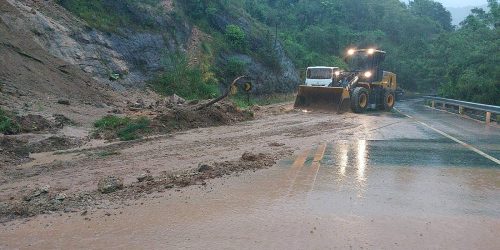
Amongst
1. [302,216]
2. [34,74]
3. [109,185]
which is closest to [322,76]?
[34,74]

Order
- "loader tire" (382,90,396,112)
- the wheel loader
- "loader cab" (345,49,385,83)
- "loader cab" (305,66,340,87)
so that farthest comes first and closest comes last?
1. "loader tire" (382,90,396,112)
2. "loader cab" (305,66,340,87)
3. "loader cab" (345,49,385,83)
4. the wheel loader

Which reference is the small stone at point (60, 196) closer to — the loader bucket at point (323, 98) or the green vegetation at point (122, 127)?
the green vegetation at point (122, 127)

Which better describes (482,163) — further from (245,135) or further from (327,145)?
(245,135)

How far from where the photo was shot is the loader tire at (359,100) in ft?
73.7

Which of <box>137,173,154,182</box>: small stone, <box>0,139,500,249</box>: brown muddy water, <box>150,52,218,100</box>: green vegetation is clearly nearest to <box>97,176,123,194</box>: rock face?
<box>137,173,154,182</box>: small stone

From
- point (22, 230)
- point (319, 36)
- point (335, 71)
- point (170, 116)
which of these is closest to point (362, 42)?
point (319, 36)

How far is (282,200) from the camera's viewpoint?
246 inches

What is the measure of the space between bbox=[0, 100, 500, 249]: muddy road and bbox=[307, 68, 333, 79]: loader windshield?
14.3m

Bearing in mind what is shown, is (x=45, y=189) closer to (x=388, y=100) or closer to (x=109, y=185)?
(x=109, y=185)

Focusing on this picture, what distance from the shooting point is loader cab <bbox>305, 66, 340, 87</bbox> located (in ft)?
82.7

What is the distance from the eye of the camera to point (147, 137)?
12125 millimetres

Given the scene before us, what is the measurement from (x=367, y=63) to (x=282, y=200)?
20.3 metres

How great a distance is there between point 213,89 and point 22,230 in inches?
911

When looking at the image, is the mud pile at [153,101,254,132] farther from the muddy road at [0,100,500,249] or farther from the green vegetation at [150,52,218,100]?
the green vegetation at [150,52,218,100]
